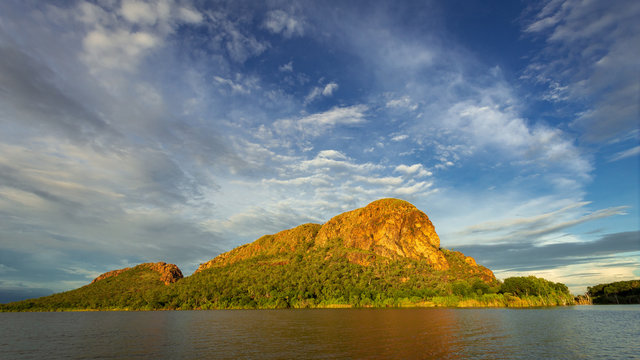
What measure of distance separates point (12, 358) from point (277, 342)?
96.3ft

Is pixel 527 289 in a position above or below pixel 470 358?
above

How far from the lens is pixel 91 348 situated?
41656mm

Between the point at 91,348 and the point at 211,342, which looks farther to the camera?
the point at 211,342

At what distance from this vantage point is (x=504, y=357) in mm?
32719

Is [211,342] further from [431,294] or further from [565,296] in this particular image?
[565,296]

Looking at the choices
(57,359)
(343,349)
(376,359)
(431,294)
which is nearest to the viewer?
(376,359)

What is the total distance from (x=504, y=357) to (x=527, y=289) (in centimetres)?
15593

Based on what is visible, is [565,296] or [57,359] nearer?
[57,359]

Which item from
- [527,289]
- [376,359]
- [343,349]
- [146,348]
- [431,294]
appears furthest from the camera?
[431,294]

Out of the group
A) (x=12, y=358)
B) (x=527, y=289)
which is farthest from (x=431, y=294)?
(x=12, y=358)

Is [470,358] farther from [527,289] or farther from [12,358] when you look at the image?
[527,289]

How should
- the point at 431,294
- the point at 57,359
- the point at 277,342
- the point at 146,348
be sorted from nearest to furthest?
1. the point at 57,359
2. the point at 146,348
3. the point at 277,342
4. the point at 431,294

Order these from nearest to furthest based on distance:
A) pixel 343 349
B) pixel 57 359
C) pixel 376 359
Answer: pixel 376 359 < pixel 57 359 < pixel 343 349

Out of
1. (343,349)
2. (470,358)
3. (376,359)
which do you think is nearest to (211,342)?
(343,349)
